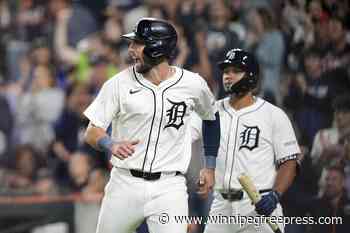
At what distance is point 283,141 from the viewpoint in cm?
632

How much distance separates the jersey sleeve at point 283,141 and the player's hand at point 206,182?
1.92ft

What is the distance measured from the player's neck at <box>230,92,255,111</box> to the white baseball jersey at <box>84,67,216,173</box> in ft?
2.49

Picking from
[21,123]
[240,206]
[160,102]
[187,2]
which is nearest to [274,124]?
[240,206]

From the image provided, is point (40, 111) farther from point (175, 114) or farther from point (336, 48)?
point (175, 114)

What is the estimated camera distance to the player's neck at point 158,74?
226 inches

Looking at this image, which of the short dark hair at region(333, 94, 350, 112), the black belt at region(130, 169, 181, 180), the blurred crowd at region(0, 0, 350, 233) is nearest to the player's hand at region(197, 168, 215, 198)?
the black belt at region(130, 169, 181, 180)

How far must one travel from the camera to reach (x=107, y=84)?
18.6 ft

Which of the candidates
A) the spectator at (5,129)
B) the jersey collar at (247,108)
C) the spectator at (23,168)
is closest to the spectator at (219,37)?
the jersey collar at (247,108)

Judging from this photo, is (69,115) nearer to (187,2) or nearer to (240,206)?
(187,2)

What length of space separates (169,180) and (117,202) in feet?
1.05

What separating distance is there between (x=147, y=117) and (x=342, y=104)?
2.02 m

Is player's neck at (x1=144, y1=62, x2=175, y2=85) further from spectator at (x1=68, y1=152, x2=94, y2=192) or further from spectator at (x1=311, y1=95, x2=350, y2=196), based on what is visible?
spectator at (x1=68, y1=152, x2=94, y2=192)

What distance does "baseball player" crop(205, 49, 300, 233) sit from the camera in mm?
6316

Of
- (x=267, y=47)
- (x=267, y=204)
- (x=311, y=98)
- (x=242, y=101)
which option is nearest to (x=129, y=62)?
(x=267, y=47)
